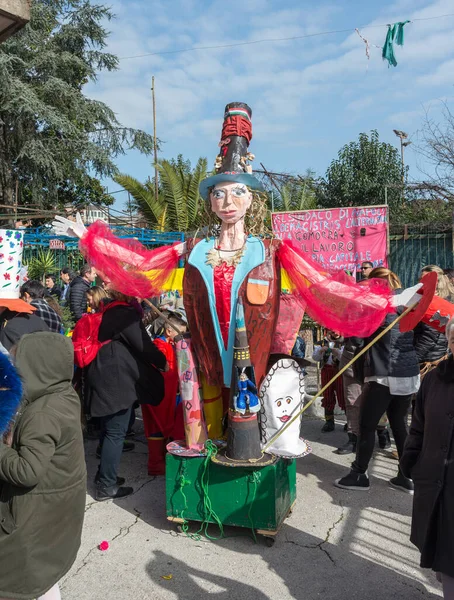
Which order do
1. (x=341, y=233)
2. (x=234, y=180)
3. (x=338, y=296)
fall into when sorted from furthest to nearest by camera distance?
(x=341, y=233), (x=234, y=180), (x=338, y=296)

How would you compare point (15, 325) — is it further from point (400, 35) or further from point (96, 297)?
point (400, 35)

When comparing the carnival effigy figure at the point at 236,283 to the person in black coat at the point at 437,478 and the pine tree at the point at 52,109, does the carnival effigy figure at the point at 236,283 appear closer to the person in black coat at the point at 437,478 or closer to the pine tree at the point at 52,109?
the person in black coat at the point at 437,478

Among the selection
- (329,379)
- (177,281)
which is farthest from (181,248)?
(329,379)

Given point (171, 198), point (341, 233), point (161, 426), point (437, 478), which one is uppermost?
point (171, 198)

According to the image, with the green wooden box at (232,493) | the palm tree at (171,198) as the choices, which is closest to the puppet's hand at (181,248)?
the green wooden box at (232,493)

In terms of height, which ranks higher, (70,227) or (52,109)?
(52,109)

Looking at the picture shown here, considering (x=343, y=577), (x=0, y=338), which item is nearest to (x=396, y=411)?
(x=343, y=577)

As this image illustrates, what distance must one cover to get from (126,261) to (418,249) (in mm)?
9446

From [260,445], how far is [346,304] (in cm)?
102

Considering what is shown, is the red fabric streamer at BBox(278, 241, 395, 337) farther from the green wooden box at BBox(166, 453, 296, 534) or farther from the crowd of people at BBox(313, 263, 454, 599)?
the green wooden box at BBox(166, 453, 296, 534)

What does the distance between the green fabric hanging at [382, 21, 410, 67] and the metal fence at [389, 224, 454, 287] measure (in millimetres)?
5014

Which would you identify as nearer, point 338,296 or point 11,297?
point 338,296

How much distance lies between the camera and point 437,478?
6.97 feet

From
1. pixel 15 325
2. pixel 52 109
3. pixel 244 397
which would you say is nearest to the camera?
pixel 244 397
